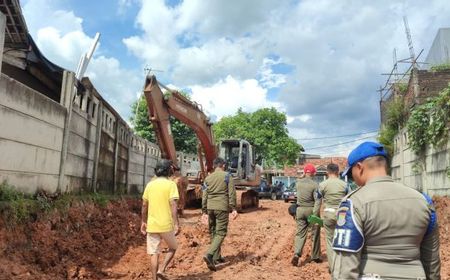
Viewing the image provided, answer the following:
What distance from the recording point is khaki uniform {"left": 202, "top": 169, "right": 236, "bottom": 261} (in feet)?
25.0

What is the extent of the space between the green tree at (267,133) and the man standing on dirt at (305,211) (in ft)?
120

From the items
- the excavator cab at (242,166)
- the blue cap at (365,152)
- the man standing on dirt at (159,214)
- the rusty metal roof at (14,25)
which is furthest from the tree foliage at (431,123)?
the rusty metal roof at (14,25)

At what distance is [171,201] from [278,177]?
42715mm

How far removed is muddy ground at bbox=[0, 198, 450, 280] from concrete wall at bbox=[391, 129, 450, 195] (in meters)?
0.63

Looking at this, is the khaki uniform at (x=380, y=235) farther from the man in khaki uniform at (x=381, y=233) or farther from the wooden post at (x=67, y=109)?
the wooden post at (x=67, y=109)

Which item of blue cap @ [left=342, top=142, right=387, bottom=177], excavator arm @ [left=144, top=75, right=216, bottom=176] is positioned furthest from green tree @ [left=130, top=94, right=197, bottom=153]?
blue cap @ [left=342, top=142, right=387, bottom=177]

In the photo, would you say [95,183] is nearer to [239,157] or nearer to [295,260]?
[295,260]

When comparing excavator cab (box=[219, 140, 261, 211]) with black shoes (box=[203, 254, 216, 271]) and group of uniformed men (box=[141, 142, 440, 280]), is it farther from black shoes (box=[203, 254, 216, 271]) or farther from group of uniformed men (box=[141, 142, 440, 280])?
group of uniformed men (box=[141, 142, 440, 280])

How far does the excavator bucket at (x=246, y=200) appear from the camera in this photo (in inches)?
648

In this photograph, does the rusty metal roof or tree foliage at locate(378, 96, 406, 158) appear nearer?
the rusty metal roof

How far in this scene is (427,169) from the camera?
12.3 metres

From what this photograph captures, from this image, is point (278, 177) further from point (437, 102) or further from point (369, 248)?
point (369, 248)

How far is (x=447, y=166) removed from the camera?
10547 millimetres

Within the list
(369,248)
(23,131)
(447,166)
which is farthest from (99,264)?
(447,166)
